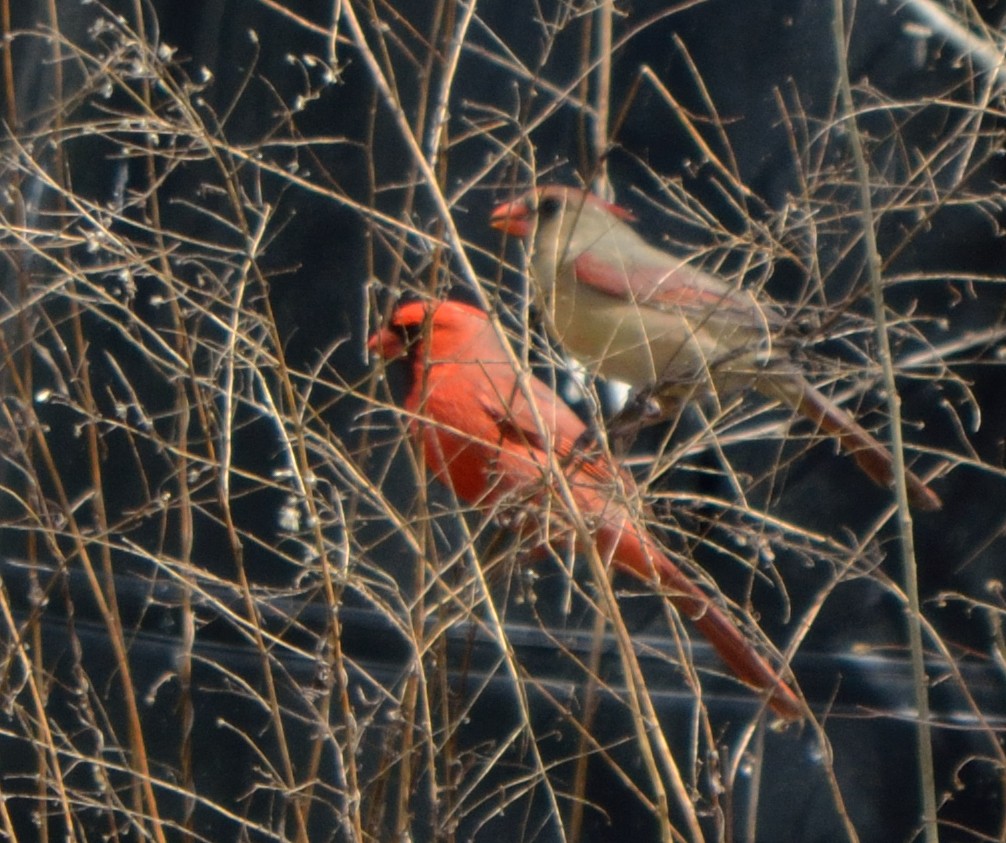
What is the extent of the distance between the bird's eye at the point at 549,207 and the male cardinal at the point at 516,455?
0.28m

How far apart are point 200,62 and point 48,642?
4.92 ft

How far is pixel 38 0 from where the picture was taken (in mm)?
4406

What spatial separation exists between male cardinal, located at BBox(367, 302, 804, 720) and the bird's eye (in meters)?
0.28

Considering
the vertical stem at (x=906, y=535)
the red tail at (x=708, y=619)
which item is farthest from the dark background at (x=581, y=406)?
the vertical stem at (x=906, y=535)

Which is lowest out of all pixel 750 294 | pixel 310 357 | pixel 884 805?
pixel 884 805

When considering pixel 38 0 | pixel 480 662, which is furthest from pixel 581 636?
pixel 38 0

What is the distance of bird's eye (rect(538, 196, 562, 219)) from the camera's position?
3.50 meters

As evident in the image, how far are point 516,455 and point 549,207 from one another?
134 cm

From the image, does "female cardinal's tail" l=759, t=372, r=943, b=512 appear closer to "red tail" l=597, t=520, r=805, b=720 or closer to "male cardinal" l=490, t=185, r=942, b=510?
"male cardinal" l=490, t=185, r=942, b=510

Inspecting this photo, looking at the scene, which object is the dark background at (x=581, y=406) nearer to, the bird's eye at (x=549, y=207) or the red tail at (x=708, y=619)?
the bird's eye at (x=549, y=207)

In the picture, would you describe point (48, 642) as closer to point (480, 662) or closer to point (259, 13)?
point (480, 662)

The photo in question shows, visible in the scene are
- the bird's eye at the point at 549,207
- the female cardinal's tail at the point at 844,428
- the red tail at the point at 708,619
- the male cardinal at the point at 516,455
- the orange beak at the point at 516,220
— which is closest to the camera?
the male cardinal at the point at 516,455

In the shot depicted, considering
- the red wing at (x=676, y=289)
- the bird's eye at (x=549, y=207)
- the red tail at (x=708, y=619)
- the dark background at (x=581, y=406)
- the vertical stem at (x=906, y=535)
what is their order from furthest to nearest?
the dark background at (x=581, y=406) → the bird's eye at (x=549, y=207) → the red wing at (x=676, y=289) → the red tail at (x=708, y=619) → the vertical stem at (x=906, y=535)

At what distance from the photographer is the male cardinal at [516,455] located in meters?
2.23
